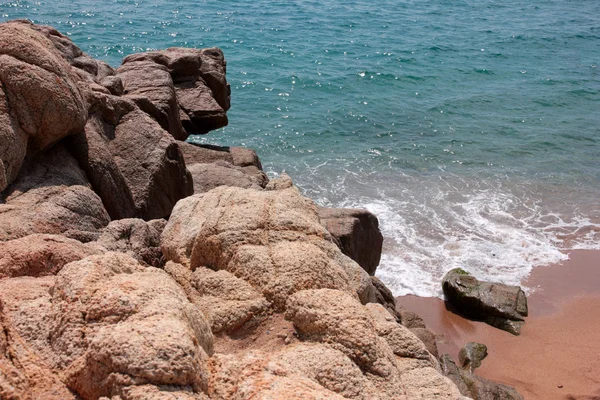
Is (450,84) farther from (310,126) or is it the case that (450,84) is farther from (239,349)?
(239,349)

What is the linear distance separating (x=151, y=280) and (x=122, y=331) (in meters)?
0.73

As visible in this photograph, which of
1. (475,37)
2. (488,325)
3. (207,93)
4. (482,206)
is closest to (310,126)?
(482,206)

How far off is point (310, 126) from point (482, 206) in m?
8.66

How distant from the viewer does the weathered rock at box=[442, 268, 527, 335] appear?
13.3 m

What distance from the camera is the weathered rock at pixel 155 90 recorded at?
41.0 ft

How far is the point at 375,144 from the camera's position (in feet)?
78.1

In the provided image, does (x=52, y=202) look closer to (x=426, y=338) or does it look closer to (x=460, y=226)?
(x=426, y=338)

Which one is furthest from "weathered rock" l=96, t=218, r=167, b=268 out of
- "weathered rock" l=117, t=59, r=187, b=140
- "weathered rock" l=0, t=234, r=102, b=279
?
"weathered rock" l=117, t=59, r=187, b=140

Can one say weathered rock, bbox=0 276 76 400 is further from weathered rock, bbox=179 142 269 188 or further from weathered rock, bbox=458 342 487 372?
weathered rock, bbox=458 342 487 372

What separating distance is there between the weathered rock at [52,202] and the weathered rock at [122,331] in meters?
2.19

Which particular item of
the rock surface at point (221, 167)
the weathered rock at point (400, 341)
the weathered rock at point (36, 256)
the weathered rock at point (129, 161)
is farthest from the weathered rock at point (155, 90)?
the weathered rock at point (400, 341)

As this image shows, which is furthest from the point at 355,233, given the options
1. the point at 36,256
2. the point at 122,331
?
the point at 122,331

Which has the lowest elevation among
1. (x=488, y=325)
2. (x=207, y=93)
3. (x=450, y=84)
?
(x=488, y=325)

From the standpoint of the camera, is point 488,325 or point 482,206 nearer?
point 488,325
